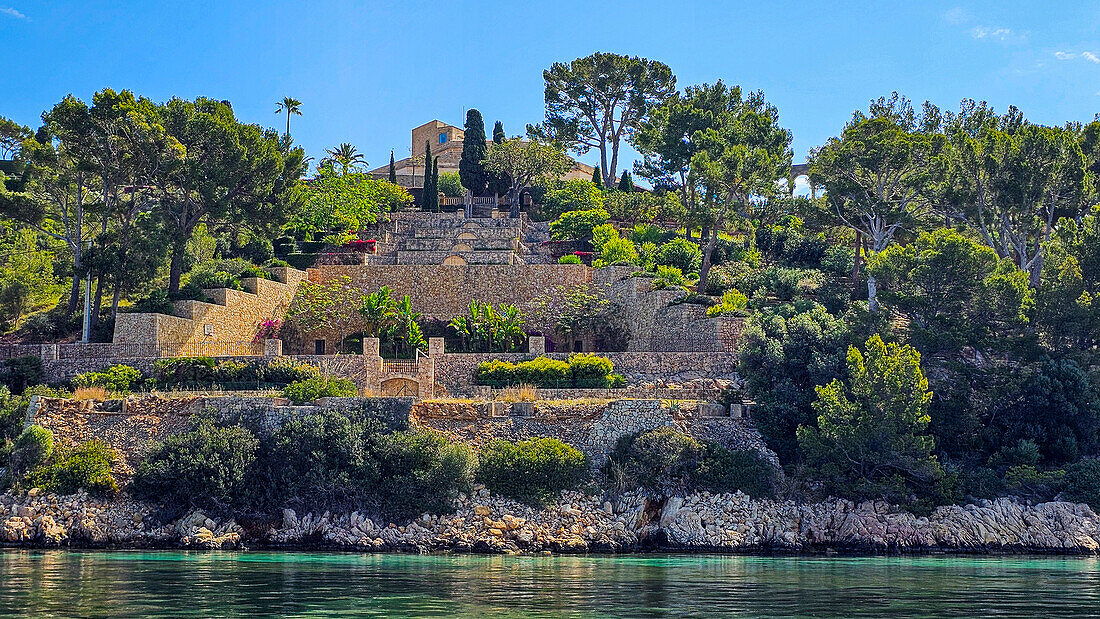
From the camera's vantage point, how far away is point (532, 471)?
40625 millimetres

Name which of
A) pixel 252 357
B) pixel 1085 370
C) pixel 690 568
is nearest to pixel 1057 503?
pixel 1085 370

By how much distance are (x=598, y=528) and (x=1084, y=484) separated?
17.5 meters

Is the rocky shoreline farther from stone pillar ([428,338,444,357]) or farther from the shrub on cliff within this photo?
stone pillar ([428,338,444,357])

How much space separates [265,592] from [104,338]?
2798 cm

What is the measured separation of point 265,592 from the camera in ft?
88.1

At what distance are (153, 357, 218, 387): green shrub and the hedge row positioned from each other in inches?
425

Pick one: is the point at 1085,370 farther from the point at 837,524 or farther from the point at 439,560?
the point at 439,560

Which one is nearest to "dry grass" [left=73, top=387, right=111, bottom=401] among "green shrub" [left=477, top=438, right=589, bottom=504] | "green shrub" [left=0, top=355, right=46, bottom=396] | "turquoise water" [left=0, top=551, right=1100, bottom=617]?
"green shrub" [left=0, top=355, right=46, bottom=396]

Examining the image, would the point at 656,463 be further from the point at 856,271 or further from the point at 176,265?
the point at 176,265

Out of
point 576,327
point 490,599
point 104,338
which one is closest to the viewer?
point 490,599

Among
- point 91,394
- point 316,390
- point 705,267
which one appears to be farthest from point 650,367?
point 91,394

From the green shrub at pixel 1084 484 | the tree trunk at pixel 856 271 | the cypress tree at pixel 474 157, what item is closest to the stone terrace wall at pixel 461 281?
the tree trunk at pixel 856 271

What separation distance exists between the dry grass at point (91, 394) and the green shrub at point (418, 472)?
11.4 meters

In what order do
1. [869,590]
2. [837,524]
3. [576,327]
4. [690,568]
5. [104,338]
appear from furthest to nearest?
[576,327] < [104,338] < [837,524] < [690,568] < [869,590]
